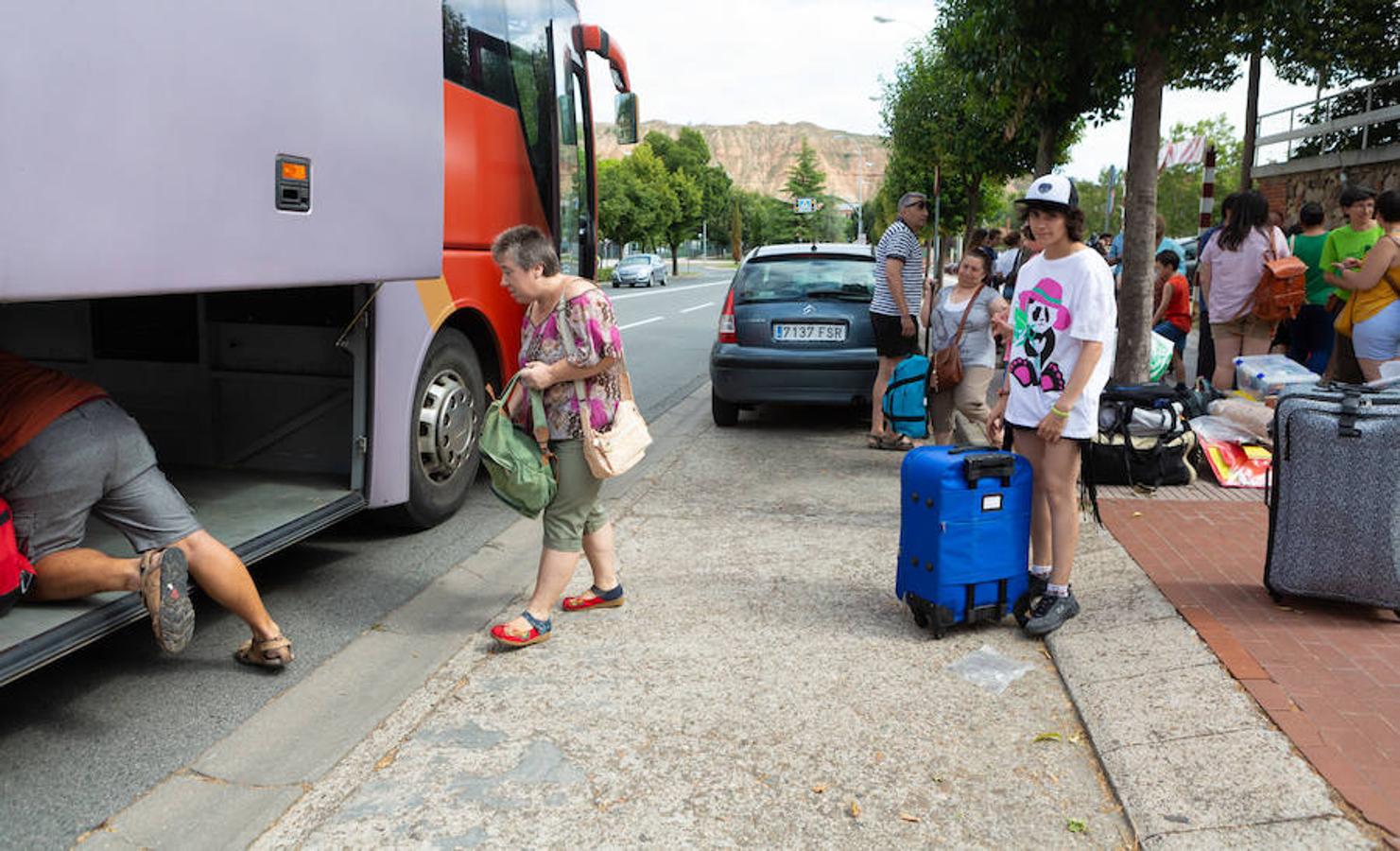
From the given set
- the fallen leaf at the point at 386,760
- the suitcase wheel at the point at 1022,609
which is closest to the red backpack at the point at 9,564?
the fallen leaf at the point at 386,760

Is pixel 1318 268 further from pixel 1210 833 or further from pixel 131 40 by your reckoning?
pixel 131 40

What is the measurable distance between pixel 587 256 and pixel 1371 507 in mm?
4825

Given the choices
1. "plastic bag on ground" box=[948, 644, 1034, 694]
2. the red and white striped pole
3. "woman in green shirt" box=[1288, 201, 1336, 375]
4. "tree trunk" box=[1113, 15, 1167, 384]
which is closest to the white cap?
"plastic bag on ground" box=[948, 644, 1034, 694]

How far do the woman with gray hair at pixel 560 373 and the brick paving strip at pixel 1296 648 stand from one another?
2.34 metres

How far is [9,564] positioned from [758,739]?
2.25 m

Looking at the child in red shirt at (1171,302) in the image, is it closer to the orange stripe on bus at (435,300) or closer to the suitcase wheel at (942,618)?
the suitcase wheel at (942,618)

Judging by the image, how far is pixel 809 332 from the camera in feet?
27.7

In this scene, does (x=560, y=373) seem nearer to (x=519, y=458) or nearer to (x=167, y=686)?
(x=519, y=458)

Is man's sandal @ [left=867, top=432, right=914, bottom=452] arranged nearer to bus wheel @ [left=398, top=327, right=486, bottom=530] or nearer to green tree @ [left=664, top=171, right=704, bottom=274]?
bus wheel @ [left=398, top=327, right=486, bottom=530]

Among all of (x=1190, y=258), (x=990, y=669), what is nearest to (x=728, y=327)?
(x=990, y=669)

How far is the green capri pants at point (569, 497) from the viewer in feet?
13.6

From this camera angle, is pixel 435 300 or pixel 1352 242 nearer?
pixel 435 300

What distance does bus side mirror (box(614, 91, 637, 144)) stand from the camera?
764 centimetres

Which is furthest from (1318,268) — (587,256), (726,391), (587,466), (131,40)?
(131,40)
